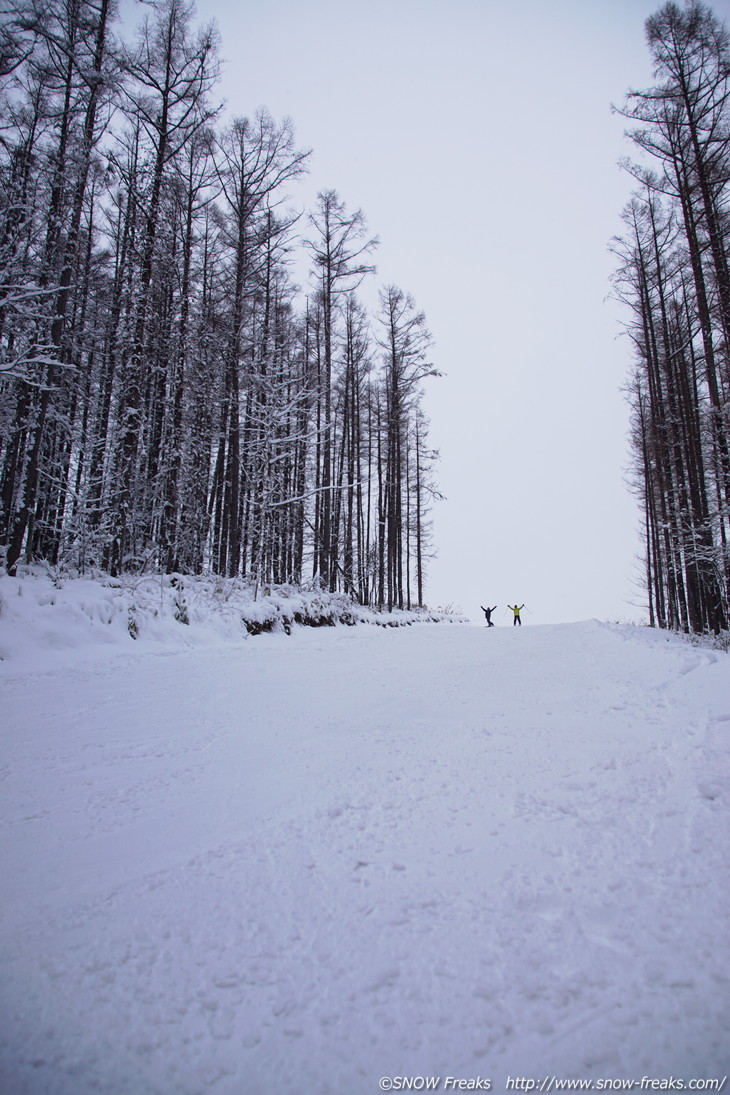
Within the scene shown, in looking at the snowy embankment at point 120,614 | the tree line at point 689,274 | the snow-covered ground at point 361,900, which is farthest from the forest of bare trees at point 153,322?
the tree line at point 689,274

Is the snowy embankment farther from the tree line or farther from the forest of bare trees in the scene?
the tree line

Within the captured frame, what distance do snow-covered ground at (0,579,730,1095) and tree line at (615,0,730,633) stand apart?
28.5 feet

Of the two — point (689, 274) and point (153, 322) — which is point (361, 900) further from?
point (689, 274)

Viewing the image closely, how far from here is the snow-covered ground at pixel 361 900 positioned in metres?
0.92

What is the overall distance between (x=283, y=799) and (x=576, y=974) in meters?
1.26

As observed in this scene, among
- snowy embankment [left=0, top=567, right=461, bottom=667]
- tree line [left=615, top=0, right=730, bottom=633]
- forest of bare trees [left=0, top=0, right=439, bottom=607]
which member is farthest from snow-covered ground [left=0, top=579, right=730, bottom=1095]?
tree line [left=615, top=0, right=730, bottom=633]

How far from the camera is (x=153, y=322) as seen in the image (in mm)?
11539

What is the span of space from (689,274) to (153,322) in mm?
14109

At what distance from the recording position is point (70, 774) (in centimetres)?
Answer: 225

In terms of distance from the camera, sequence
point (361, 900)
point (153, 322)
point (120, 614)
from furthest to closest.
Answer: point (153, 322)
point (120, 614)
point (361, 900)

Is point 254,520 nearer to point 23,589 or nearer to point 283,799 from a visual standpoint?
point 23,589

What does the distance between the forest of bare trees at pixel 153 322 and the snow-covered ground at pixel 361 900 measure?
4.71 m

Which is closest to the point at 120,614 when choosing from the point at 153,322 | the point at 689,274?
the point at 153,322

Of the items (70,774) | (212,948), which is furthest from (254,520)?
(212,948)
